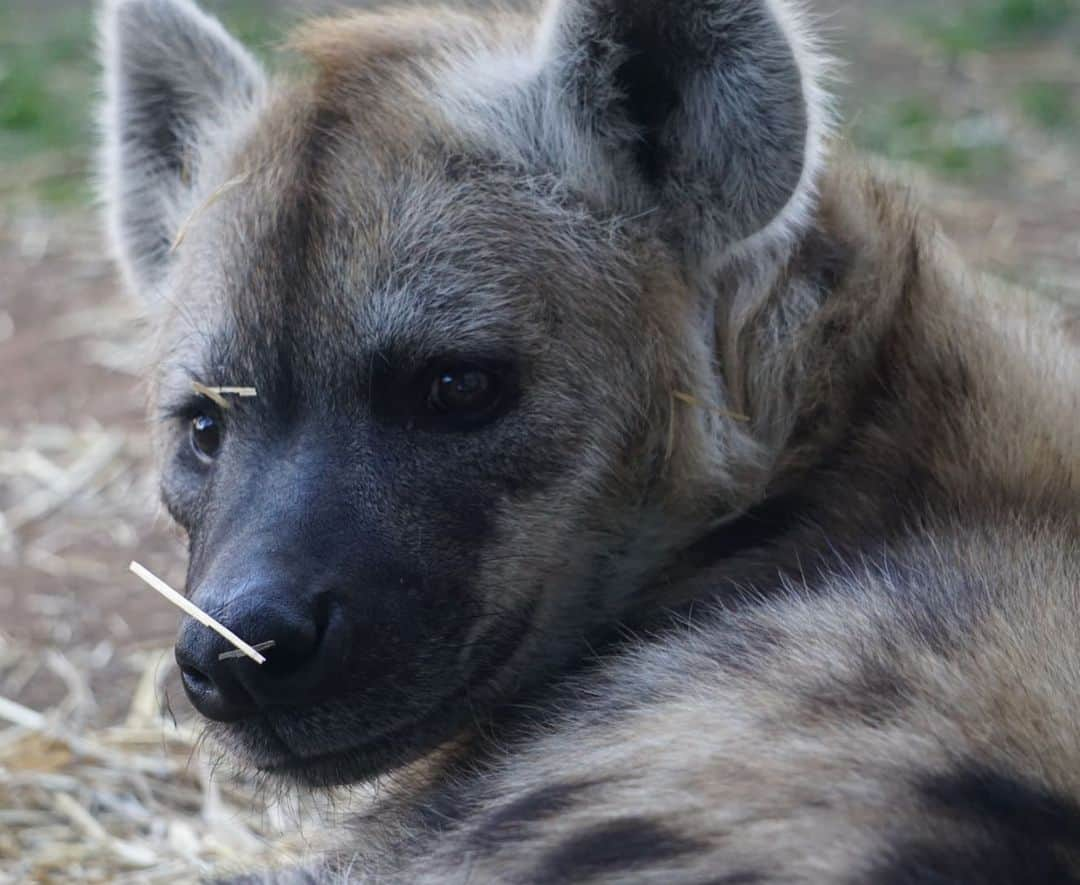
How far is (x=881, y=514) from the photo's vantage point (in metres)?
1.85

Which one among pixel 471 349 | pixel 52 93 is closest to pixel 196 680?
pixel 471 349

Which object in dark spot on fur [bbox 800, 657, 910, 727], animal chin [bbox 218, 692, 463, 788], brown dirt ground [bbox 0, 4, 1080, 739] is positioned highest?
dark spot on fur [bbox 800, 657, 910, 727]

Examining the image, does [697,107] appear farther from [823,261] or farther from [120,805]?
[120,805]

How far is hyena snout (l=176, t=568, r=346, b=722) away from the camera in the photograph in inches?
66.0

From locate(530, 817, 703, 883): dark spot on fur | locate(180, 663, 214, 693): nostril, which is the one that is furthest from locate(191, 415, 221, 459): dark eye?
locate(530, 817, 703, 883): dark spot on fur

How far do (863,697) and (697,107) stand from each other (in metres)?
0.83

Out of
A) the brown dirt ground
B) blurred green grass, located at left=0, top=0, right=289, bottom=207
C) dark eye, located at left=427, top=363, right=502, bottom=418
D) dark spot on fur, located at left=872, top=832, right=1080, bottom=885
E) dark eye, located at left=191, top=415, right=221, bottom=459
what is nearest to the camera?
dark spot on fur, located at left=872, top=832, right=1080, bottom=885

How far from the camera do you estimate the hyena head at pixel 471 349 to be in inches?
71.4

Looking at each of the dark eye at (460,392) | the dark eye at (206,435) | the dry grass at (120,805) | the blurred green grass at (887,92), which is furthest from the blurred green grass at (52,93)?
the dark eye at (460,392)

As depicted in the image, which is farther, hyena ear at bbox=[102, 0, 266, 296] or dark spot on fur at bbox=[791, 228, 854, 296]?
hyena ear at bbox=[102, 0, 266, 296]

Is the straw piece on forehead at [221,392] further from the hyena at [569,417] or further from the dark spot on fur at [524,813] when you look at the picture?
the dark spot on fur at [524,813]

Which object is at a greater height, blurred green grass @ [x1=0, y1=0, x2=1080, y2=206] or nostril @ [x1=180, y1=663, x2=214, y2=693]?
nostril @ [x1=180, y1=663, x2=214, y2=693]

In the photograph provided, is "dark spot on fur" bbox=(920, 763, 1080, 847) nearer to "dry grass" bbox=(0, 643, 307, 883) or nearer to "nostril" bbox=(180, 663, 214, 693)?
"nostril" bbox=(180, 663, 214, 693)

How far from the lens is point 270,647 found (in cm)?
168
